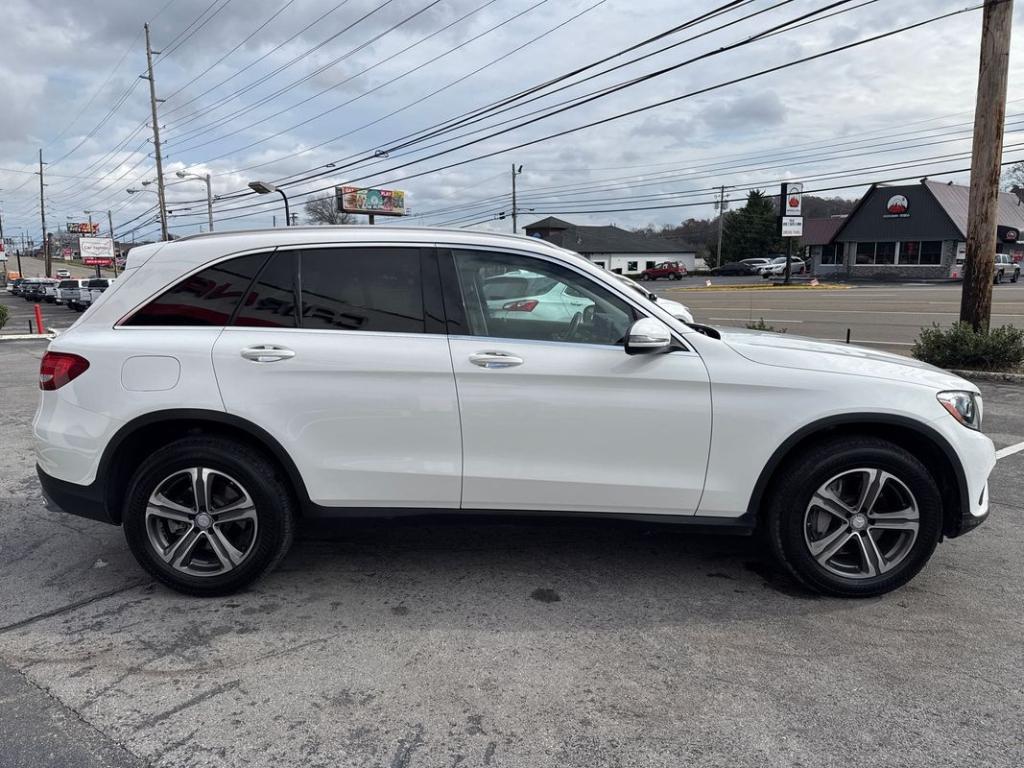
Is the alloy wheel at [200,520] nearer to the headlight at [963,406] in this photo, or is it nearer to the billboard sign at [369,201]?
the headlight at [963,406]

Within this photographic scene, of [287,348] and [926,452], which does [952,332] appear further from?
[287,348]

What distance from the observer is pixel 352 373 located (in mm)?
3436

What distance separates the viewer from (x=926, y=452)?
358 centimetres

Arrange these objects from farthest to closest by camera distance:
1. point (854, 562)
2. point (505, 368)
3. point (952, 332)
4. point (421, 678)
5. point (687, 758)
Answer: point (952, 332)
point (854, 562)
point (505, 368)
point (421, 678)
point (687, 758)

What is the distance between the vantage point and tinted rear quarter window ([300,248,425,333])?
3541 mm

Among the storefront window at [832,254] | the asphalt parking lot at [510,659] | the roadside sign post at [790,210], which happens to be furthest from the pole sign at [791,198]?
the asphalt parking lot at [510,659]

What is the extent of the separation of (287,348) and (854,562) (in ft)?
9.75

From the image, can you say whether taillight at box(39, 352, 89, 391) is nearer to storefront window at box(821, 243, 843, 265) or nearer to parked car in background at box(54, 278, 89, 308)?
parked car in background at box(54, 278, 89, 308)

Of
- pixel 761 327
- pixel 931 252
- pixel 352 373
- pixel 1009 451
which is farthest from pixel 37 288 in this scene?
pixel 931 252

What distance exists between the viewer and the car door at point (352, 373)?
3.44m

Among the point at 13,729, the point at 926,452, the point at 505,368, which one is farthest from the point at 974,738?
the point at 13,729

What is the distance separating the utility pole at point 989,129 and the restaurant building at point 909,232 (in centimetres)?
4224

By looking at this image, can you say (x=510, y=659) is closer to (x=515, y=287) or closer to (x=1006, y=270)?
(x=515, y=287)

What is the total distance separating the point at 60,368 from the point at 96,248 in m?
83.9
